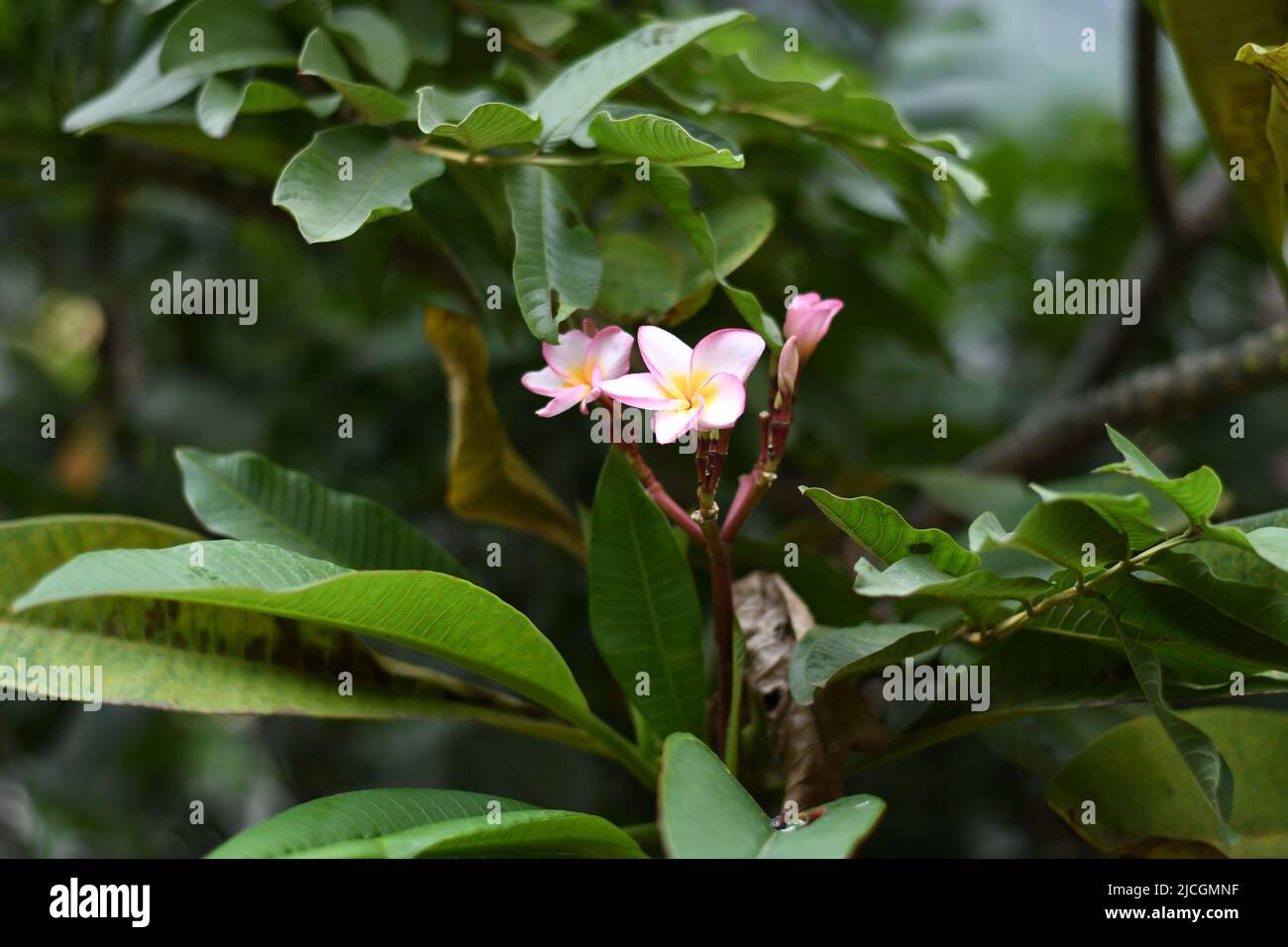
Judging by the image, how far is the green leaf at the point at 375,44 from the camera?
2.12 feet

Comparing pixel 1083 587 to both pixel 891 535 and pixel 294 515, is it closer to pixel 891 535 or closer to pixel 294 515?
pixel 891 535

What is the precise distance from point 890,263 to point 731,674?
37.7 inches

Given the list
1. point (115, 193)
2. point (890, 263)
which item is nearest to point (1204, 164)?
point (890, 263)

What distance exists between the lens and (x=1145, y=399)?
93 centimetres

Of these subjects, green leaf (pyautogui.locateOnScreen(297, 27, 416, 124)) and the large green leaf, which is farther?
green leaf (pyautogui.locateOnScreen(297, 27, 416, 124))

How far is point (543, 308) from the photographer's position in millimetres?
507

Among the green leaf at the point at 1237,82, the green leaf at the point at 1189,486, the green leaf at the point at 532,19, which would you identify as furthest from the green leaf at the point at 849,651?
the green leaf at the point at 532,19

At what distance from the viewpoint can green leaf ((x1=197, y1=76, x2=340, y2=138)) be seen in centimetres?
58

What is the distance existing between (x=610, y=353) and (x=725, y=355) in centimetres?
6

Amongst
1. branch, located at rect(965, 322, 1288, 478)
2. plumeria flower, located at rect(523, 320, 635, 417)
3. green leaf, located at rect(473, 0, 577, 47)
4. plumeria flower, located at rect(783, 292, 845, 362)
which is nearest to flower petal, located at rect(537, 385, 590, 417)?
plumeria flower, located at rect(523, 320, 635, 417)

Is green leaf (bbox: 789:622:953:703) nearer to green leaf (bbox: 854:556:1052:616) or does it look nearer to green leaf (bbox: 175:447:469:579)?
green leaf (bbox: 854:556:1052:616)

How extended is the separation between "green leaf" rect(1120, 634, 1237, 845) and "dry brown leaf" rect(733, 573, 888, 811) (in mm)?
141

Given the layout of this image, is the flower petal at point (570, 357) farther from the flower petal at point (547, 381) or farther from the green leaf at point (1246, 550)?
the green leaf at point (1246, 550)

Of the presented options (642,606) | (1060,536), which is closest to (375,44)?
(642,606)
